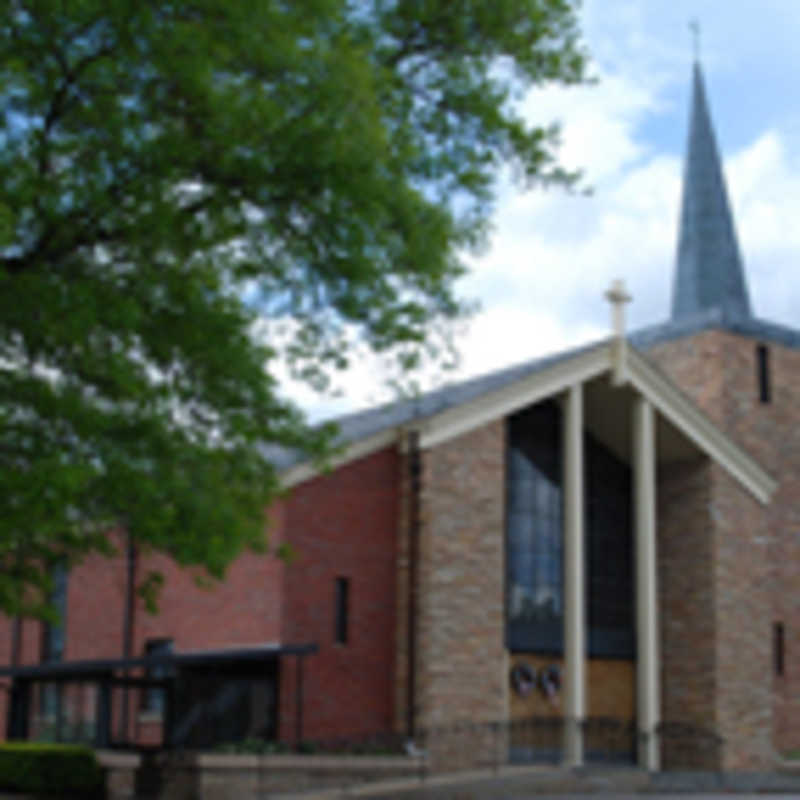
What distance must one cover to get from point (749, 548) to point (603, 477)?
11.6 feet

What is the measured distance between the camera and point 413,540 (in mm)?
22078

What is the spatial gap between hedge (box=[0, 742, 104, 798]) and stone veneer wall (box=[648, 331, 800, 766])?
12.6 metres

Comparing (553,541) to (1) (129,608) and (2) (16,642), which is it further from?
(2) (16,642)

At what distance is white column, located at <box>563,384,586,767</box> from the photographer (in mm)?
22984

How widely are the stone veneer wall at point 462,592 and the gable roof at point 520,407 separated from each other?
1.43ft

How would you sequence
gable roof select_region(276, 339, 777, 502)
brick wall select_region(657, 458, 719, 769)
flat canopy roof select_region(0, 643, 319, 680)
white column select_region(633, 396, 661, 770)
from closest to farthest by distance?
flat canopy roof select_region(0, 643, 319, 680), gable roof select_region(276, 339, 777, 502), white column select_region(633, 396, 661, 770), brick wall select_region(657, 458, 719, 769)

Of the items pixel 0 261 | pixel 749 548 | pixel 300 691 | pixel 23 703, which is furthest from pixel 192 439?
pixel 749 548

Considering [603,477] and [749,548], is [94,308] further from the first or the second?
[749,548]

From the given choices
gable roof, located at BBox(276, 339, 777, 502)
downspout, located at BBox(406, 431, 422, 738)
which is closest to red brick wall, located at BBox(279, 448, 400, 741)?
downspout, located at BBox(406, 431, 422, 738)

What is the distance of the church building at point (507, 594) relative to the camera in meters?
20.6

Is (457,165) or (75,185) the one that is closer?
(75,185)

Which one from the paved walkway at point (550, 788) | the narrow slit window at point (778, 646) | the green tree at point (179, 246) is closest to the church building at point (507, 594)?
the narrow slit window at point (778, 646)

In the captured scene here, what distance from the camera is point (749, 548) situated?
88.9ft

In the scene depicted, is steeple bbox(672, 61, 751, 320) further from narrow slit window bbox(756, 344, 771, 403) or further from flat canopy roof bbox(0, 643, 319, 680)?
flat canopy roof bbox(0, 643, 319, 680)
